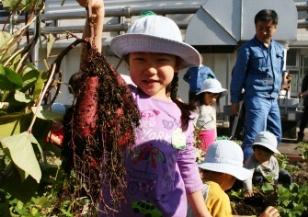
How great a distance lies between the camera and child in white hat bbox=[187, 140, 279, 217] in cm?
232

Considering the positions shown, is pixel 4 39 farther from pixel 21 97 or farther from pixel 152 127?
pixel 152 127

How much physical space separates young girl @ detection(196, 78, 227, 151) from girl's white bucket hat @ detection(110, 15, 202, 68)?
119 inches

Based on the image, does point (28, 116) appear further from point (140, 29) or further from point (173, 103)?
point (173, 103)

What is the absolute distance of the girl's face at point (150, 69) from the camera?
5.32 feet

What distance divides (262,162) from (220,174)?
1808 millimetres

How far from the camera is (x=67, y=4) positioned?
36.0 ft

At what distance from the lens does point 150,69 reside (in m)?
1.62

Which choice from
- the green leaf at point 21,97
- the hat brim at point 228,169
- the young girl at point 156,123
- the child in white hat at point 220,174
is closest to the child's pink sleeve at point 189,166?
the young girl at point 156,123

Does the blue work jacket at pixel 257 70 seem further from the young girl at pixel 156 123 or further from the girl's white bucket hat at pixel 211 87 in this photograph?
the young girl at pixel 156 123

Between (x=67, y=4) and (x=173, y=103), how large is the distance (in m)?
9.56

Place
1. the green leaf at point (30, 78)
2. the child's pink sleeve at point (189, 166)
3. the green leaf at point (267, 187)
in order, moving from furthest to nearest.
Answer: the green leaf at point (267, 187) → the child's pink sleeve at point (189, 166) → the green leaf at point (30, 78)

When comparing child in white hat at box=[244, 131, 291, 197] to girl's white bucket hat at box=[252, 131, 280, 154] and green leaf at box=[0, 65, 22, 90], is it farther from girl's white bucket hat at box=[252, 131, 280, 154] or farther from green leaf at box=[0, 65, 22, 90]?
green leaf at box=[0, 65, 22, 90]

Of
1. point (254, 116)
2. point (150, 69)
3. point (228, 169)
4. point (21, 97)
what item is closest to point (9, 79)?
point (21, 97)

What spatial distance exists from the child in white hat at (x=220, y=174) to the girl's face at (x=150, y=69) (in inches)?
29.3
